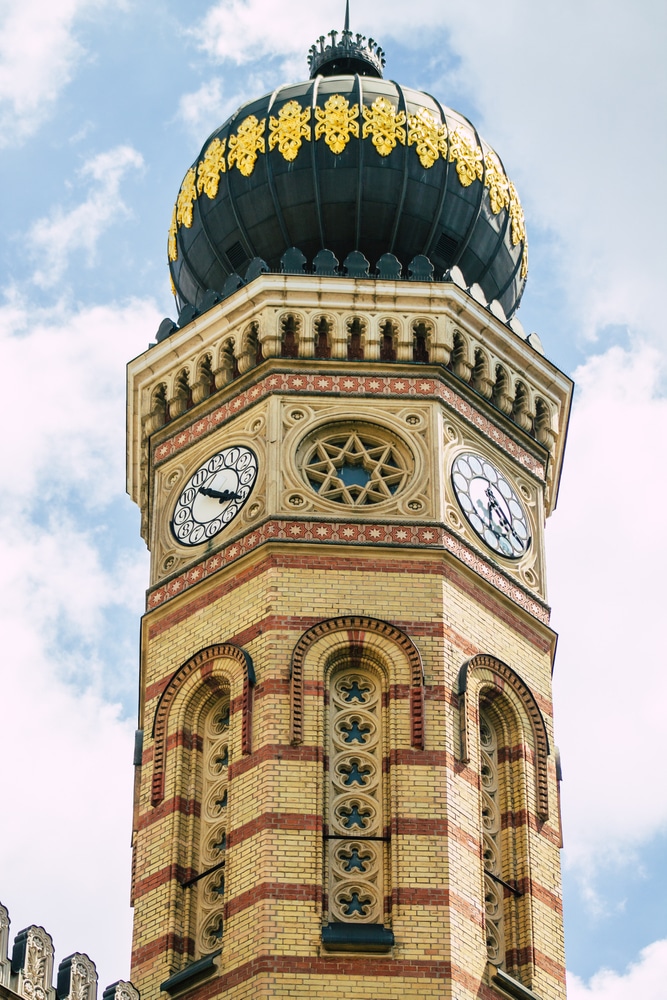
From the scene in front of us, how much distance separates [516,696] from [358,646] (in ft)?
7.02

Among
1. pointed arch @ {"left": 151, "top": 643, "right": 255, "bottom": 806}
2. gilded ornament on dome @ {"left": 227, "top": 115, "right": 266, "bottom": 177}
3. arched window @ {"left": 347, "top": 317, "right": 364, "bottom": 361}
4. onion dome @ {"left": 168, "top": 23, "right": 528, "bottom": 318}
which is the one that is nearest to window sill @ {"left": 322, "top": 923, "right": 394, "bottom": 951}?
pointed arch @ {"left": 151, "top": 643, "right": 255, "bottom": 806}

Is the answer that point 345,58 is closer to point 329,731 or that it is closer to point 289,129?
point 289,129

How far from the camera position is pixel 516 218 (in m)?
37.2

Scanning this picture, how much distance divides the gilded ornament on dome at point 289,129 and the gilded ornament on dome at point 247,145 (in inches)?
6.2

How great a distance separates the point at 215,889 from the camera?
100ft

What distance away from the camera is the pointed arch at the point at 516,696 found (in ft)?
104

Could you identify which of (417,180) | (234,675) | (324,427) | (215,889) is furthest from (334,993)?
(417,180)

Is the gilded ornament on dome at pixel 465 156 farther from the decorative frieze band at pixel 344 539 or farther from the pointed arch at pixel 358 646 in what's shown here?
the pointed arch at pixel 358 646

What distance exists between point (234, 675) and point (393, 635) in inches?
74.4

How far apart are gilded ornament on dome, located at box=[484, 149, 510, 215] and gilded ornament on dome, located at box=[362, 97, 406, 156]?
4.39 feet

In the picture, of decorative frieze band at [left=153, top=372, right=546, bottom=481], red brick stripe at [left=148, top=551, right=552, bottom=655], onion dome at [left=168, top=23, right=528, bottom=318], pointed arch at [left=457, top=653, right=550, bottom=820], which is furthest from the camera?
onion dome at [left=168, top=23, right=528, bottom=318]

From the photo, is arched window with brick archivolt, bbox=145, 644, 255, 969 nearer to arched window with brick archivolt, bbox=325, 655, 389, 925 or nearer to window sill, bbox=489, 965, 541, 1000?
arched window with brick archivolt, bbox=325, 655, 389, 925

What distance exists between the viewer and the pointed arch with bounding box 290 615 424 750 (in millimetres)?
31094

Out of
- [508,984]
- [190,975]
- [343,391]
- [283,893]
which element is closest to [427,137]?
[343,391]
